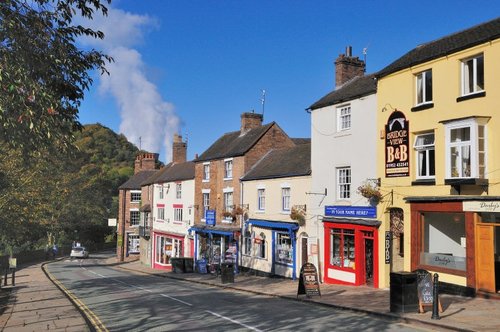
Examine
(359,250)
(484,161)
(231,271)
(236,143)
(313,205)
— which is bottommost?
(231,271)

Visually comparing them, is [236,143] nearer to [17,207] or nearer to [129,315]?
[17,207]

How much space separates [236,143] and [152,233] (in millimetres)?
20032

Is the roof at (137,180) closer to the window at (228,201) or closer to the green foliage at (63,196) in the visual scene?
the green foliage at (63,196)

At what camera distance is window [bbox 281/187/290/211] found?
90.9 feet

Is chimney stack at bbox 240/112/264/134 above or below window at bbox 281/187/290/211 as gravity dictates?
above

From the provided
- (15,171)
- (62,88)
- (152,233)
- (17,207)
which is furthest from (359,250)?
(152,233)

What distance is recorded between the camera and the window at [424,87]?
18969 mm

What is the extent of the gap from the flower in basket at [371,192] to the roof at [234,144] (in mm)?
13820

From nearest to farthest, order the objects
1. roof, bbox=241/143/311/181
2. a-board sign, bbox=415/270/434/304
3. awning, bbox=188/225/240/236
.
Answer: a-board sign, bbox=415/270/434/304, roof, bbox=241/143/311/181, awning, bbox=188/225/240/236

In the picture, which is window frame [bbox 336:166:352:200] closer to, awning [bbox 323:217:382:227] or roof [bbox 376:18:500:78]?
awning [bbox 323:217:382:227]

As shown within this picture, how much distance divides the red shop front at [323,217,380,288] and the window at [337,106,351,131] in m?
4.43

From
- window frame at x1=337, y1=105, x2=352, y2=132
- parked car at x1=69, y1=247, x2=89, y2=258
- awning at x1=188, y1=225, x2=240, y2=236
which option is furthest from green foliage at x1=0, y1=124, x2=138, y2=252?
window frame at x1=337, y1=105, x2=352, y2=132

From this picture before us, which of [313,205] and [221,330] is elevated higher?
[313,205]

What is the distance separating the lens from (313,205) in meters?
25.1
